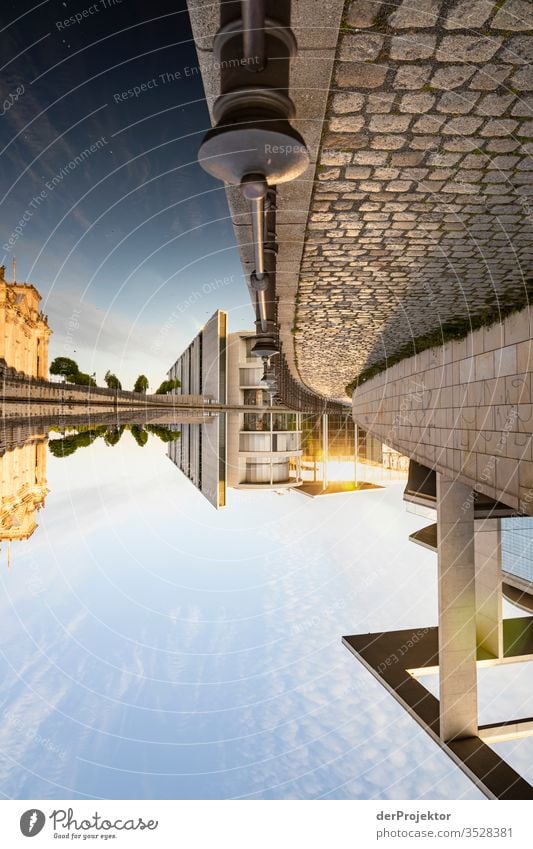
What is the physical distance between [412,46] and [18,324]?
383 inches

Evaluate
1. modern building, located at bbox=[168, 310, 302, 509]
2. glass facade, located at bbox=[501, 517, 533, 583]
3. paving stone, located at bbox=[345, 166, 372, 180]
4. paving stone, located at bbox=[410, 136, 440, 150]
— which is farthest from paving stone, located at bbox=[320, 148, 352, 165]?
modern building, located at bbox=[168, 310, 302, 509]

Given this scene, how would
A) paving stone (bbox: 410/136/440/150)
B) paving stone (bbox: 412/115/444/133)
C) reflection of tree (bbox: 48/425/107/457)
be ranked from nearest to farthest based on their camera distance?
paving stone (bbox: 412/115/444/133) → paving stone (bbox: 410/136/440/150) → reflection of tree (bbox: 48/425/107/457)

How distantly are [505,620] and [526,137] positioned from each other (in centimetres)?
1636

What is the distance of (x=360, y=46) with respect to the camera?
3.02 m

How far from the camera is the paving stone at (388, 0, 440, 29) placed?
278 cm

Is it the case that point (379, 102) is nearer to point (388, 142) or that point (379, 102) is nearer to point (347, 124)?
point (347, 124)

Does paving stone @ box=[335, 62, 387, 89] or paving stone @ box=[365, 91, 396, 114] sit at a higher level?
paving stone @ box=[335, 62, 387, 89]

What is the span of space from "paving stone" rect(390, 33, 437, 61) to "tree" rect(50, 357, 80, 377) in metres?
38.1

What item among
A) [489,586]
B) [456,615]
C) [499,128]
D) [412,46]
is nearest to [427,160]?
[499,128]

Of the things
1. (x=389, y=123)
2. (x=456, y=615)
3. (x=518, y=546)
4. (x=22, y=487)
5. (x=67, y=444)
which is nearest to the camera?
(x=389, y=123)

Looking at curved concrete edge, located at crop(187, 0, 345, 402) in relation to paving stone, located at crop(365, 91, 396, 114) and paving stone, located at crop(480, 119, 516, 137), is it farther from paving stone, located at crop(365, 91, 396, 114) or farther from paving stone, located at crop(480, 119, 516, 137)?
paving stone, located at crop(480, 119, 516, 137)

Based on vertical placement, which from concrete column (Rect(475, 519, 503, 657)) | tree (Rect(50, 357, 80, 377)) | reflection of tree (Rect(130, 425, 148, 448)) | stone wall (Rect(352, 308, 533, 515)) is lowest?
concrete column (Rect(475, 519, 503, 657))
